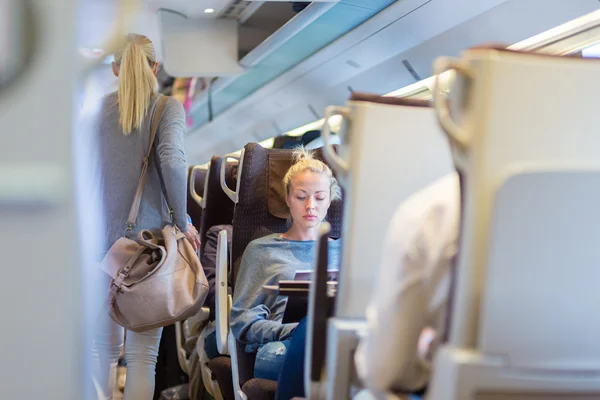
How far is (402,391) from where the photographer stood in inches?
82.3

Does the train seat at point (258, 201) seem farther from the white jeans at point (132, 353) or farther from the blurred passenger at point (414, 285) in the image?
the blurred passenger at point (414, 285)

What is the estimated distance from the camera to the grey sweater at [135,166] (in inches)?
158

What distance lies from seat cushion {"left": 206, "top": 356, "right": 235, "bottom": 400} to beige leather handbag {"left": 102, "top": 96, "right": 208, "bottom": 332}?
409 mm

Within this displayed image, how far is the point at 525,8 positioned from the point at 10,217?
13.9ft

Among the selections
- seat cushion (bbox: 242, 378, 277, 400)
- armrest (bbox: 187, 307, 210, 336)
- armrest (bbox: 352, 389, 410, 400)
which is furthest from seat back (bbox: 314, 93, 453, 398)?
armrest (bbox: 187, 307, 210, 336)

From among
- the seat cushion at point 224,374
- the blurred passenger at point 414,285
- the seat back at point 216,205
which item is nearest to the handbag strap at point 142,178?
the seat cushion at point 224,374

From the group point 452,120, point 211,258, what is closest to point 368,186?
point 452,120

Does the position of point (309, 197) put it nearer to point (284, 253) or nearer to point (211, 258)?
point (284, 253)

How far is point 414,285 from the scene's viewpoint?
6.08ft

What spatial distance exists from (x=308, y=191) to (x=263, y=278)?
0.47m

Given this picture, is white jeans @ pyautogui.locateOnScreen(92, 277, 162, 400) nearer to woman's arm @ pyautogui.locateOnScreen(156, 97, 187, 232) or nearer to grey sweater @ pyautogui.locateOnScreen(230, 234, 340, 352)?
grey sweater @ pyautogui.locateOnScreen(230, 234, 340, 352)

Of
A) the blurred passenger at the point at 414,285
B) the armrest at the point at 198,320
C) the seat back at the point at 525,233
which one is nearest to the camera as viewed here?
the seat back at the point at 525,233

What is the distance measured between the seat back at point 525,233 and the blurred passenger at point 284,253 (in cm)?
204

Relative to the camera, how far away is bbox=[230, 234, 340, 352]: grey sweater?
145 inches
